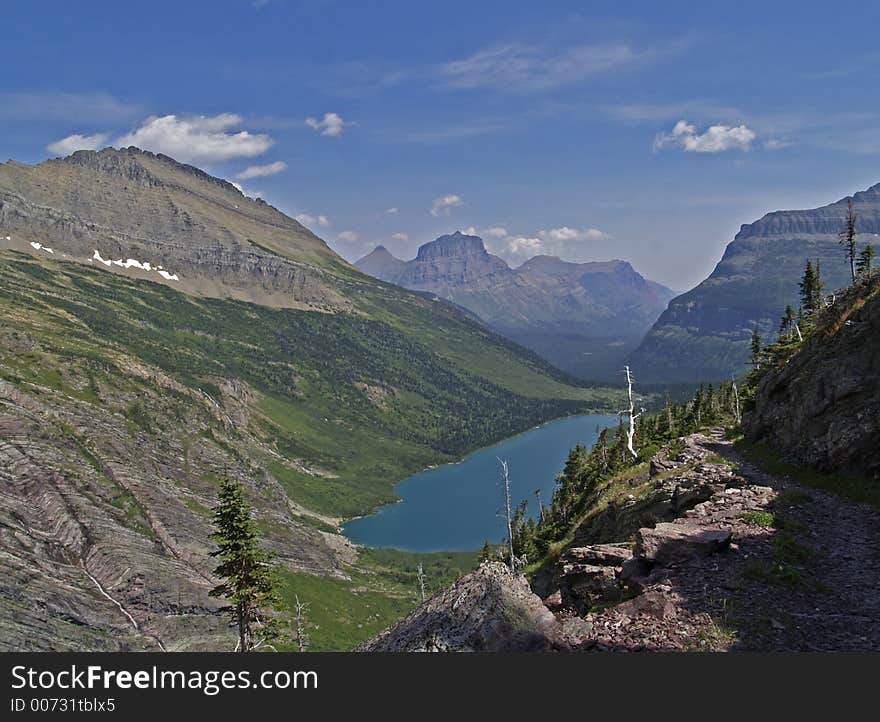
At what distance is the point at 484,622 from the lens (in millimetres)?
14758

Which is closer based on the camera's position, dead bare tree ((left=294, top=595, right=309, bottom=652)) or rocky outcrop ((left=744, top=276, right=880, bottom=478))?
rocky outcrop ((left=744, top=276, right=880, bottom=478))

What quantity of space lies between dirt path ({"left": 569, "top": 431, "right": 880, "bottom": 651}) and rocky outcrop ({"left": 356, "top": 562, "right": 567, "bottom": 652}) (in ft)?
4.01

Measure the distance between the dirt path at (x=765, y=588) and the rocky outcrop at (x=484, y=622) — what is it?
4.01ft

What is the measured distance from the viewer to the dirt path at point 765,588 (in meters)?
14.4

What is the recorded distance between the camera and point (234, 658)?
12.3 meters

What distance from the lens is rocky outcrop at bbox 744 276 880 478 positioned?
86.9 ft

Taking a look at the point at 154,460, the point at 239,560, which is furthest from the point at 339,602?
the point at 239,560

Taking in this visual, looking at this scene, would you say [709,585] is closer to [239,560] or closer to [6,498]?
[239,560]

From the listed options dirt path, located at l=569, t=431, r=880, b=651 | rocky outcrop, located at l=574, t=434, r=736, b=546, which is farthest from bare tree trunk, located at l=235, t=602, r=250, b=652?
dirt path, located at l=569, t=431, r=880, b=651

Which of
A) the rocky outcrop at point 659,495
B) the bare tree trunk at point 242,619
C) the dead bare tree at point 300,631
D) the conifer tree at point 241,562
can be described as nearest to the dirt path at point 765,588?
the rocky outcrop at point 659,495

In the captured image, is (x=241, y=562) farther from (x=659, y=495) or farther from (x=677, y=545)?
(x=677, y=545)

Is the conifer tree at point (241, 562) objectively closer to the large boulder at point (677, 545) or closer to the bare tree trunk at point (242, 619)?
the bare tree trunk at point (242, 619)

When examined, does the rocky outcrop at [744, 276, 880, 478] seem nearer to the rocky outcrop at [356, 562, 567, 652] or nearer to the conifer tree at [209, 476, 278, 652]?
the rocky outcrop at [356, 562, 567, 652]

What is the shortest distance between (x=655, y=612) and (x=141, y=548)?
148196 millimetres
